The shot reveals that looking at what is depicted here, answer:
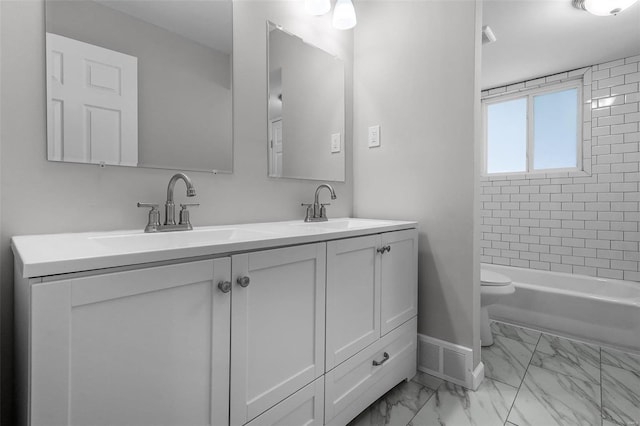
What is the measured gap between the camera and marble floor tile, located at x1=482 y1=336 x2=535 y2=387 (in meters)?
1.77

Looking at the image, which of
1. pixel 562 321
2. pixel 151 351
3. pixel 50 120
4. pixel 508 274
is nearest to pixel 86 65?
pixel 50 120

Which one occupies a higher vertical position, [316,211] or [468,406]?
[316,211]

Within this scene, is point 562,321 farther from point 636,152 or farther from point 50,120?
point 50,120

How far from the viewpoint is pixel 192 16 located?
1.39 metres

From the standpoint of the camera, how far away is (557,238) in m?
3.10

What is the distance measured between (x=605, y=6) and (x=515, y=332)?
2.24 m

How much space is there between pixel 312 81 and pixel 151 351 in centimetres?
168

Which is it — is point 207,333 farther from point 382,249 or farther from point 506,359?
point 506,359

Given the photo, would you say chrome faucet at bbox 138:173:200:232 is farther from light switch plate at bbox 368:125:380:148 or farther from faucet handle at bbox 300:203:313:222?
light switch plate at bbox 368:125:380:148

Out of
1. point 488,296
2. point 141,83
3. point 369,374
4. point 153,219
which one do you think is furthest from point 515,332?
point 141,83

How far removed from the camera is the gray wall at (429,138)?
168cm

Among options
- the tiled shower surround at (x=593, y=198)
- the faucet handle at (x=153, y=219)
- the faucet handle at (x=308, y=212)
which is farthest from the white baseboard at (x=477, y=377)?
the tiled shower surround at (x=593, y=198)

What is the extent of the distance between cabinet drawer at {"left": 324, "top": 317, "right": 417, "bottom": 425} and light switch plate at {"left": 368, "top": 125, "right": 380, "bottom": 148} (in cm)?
109

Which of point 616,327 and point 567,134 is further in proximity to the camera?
point 567,134
